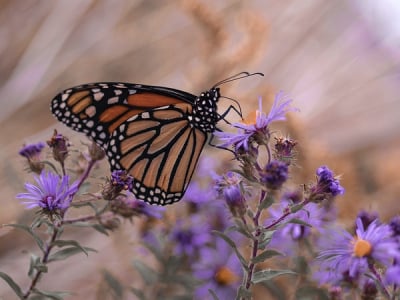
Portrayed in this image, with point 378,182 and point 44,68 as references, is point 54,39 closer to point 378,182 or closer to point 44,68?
point 44,68

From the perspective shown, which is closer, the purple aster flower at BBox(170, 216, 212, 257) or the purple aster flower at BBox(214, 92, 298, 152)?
the purple aster flower at BBox(214, 92, 298, 152)

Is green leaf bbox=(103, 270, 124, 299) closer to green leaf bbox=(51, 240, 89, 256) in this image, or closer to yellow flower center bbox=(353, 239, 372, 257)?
green leaf bbox=(51, 240, 89, 256)

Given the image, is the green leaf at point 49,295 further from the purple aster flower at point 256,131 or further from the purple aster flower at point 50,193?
the purple aster flower at point 256,131

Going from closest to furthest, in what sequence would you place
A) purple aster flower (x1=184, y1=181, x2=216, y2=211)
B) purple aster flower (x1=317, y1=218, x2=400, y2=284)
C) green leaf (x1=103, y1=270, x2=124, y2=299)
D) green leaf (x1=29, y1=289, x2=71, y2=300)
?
purple aster flower (x1=317, y1=218, x2=400, y2=284) → green leaf (x1=29, y1=289, x2=71, y2=300) → green leaf (x1=103, y1=270, x2=124, y2=299) → purple aster flower (x1=184, y1=181, x2=216, y2=211)

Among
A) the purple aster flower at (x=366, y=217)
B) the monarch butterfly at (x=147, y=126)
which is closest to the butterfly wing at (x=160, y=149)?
the monarch butterfly at (x=147, y=126)

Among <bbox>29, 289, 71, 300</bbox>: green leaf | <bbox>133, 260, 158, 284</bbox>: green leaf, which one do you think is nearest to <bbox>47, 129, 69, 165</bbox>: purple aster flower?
<bbox>29, 289, 71, 300</bbox>: green leaf

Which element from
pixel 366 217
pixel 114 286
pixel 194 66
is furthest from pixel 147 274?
pixel 194 66

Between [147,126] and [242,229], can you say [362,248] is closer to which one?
[242,229]
